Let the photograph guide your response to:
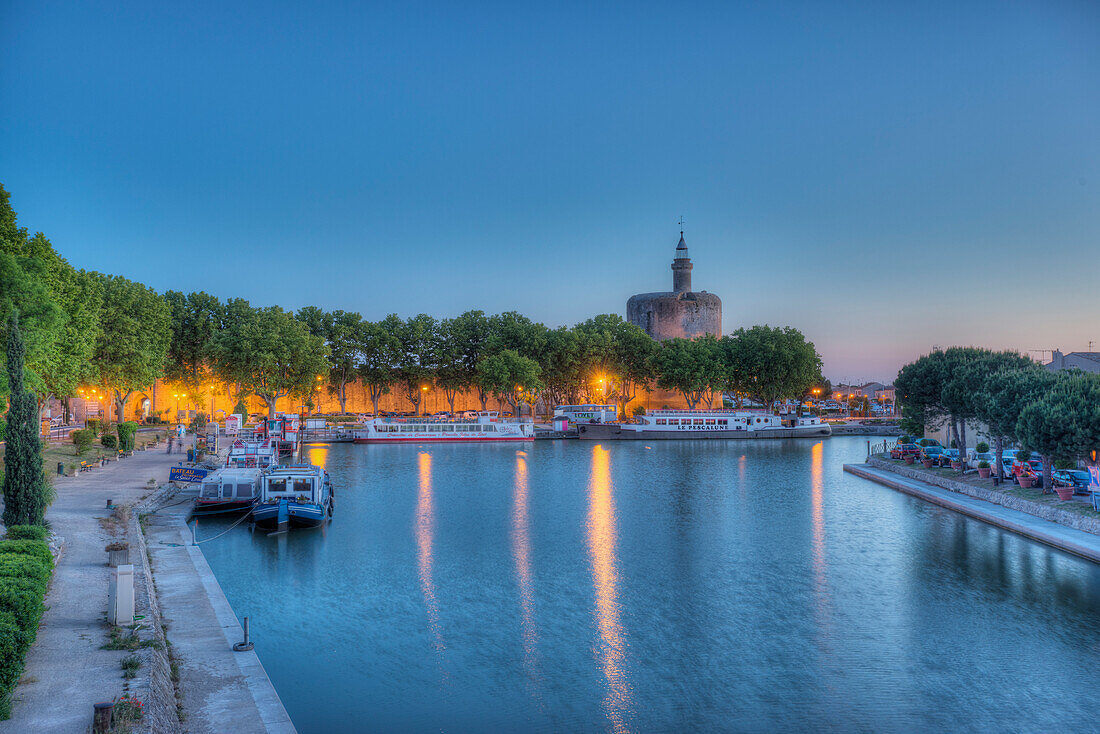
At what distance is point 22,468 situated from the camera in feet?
59.6

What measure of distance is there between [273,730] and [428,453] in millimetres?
53230

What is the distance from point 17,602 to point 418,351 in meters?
84.1

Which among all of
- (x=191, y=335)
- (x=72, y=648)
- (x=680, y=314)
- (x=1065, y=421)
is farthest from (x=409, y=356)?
(x=72, y=648)

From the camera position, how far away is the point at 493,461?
5769 cm

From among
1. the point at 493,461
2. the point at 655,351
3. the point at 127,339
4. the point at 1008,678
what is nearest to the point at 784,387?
the point at 655,351

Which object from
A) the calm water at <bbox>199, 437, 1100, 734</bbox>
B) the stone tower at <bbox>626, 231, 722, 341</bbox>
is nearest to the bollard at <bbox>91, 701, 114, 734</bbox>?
the calm water at <bbox>199, 437, 1100, 734</bbox>

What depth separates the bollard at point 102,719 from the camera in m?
9.34

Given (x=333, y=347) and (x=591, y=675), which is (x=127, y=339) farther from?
(x=591, y=675)

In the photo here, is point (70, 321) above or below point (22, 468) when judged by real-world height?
above

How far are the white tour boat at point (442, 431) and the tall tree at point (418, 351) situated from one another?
1638cm

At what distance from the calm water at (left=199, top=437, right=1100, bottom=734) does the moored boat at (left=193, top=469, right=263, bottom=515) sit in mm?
1308

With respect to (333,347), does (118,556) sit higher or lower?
lower

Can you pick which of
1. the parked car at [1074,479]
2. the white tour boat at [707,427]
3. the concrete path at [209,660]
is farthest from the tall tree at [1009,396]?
the white tour boat at [707,427]

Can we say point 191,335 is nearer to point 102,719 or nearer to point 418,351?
point 418,351
